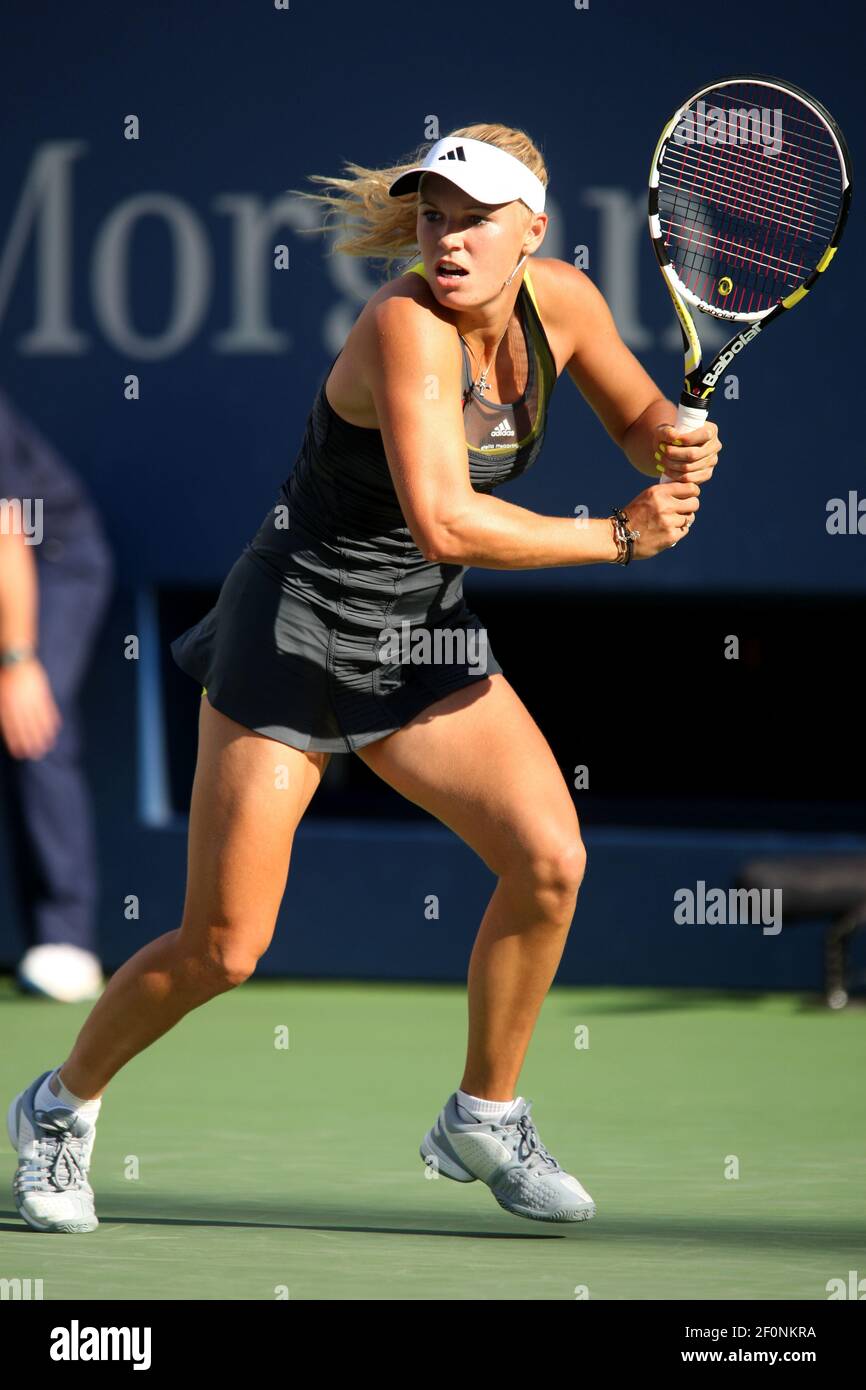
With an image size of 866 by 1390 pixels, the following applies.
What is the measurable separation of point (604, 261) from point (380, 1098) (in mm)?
3150

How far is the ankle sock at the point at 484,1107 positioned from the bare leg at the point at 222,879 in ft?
1.50

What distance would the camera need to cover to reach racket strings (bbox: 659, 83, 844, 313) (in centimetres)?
442

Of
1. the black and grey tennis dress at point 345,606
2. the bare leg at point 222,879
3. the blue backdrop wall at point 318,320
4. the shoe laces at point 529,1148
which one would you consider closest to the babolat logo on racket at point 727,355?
the black and grey tennis dress at point 345,606

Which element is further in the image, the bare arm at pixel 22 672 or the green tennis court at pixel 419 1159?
the bare arm at pixel 22 672

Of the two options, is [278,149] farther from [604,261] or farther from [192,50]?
[604,261]

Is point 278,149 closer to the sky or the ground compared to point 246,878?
closer to the sky

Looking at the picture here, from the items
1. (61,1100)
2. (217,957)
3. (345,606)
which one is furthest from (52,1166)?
(345,606)

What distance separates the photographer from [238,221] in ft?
24.6

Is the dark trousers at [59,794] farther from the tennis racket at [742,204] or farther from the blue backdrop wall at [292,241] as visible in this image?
the tennis racket at [742,204]

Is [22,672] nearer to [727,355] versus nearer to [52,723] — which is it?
[52,723]

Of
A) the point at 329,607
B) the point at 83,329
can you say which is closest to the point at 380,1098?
the point at 329,607

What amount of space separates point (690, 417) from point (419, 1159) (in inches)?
69.1

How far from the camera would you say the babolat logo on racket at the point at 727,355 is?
3.73 meters

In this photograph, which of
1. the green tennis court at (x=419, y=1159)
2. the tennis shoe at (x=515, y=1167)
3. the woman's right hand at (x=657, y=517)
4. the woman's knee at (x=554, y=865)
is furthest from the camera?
the tennis shoe at (x=515, y=1167)
